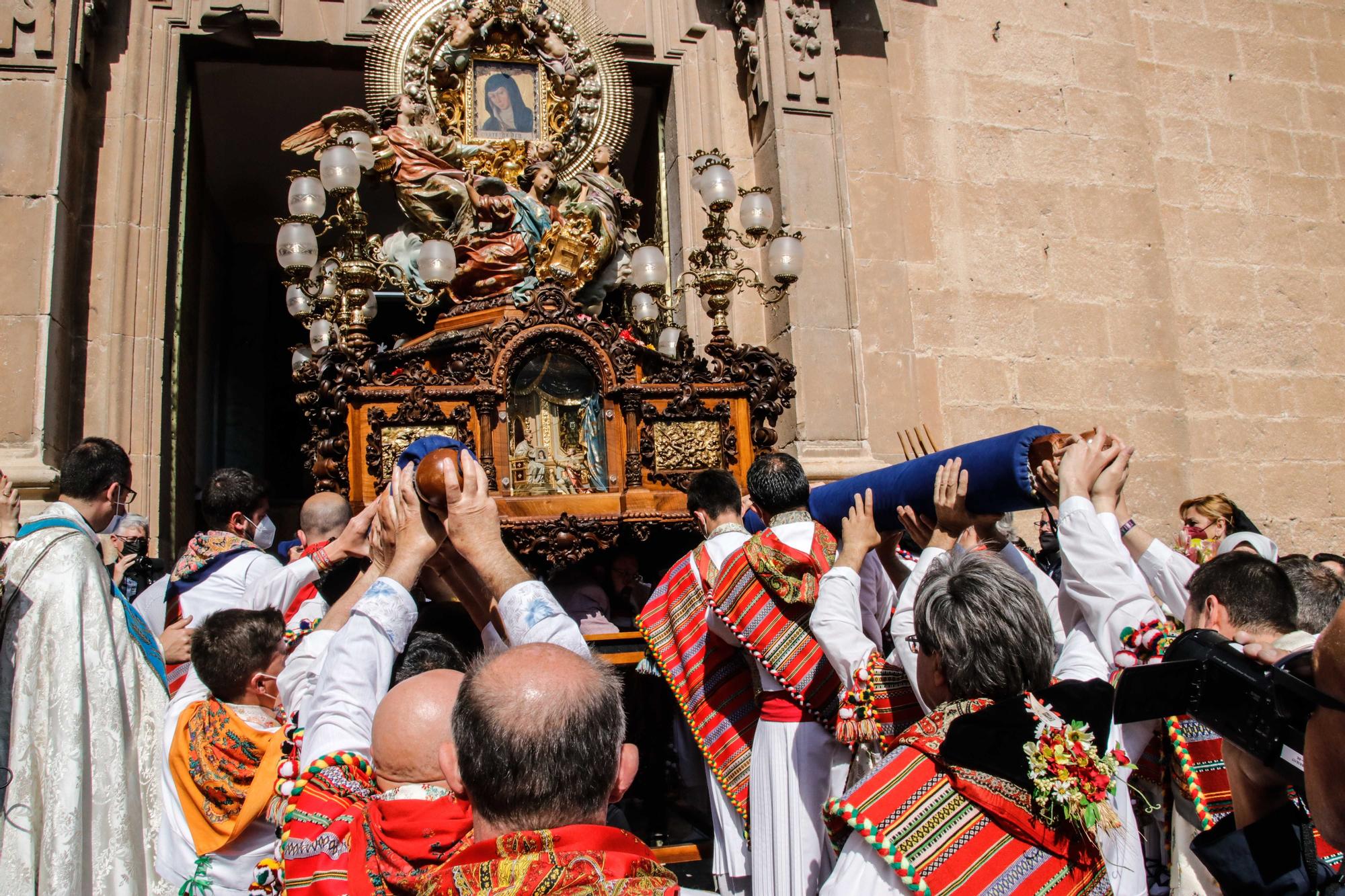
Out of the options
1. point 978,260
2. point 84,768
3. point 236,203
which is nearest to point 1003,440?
point 84,768

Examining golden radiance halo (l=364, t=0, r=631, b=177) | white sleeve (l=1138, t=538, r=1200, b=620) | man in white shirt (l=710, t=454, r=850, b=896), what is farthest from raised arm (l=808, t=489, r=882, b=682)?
golden radiance halo (l=364, t=0, r=631, b=177)

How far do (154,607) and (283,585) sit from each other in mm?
1024

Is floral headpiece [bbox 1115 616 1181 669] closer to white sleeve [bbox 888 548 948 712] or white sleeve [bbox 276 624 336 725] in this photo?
white sleeve [bbox 888 548 948 712]

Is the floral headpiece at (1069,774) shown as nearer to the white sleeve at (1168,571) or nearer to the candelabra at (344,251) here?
the white sleeve at (1168,571)

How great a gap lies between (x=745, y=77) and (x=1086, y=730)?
6887 millimetres

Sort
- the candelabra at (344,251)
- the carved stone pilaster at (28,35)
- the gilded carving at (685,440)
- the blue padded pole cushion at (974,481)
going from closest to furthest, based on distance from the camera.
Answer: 1. the blue padded pole cushion at (974,481)
2. the candelabra at (344,251)
3. the gilded carving at (685,440)
4. the carved stone pilaster at (28,35)

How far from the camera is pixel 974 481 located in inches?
114

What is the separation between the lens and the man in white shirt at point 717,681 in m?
4.17

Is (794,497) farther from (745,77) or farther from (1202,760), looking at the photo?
(745,77)

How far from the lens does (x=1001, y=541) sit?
10.8ft

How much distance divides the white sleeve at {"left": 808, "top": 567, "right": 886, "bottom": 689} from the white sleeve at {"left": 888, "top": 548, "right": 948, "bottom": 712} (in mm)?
105

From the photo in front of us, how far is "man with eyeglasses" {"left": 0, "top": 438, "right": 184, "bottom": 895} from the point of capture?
3189mm

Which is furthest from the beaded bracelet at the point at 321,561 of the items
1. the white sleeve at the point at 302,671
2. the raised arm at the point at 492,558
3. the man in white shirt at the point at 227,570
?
the raised arm at the point at 492,558

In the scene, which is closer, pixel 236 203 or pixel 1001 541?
pixel 1001 541
